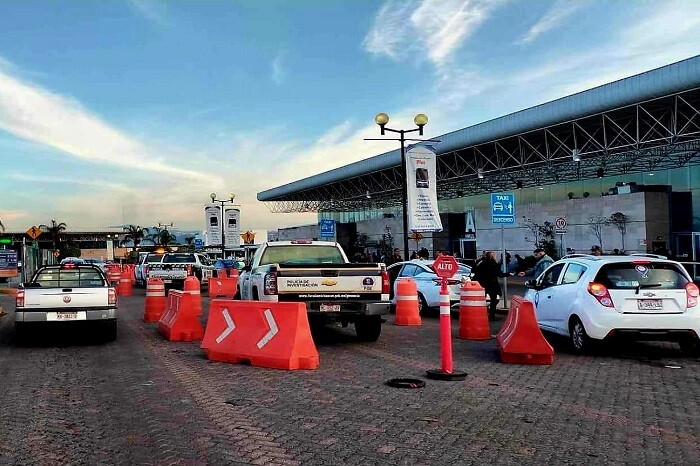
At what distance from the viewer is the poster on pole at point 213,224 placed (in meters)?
40.3

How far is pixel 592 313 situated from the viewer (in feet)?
35.0

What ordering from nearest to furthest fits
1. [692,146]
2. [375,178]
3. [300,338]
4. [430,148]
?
[300,338] < [430,148] < [692,146] < [375,178]

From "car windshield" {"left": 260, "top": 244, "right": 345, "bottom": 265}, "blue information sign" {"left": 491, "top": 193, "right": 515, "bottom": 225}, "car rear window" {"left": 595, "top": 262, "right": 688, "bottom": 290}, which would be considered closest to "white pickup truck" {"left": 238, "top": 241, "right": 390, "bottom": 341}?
"car windshield" {"left": 260, "top": 244, "right": 345, "bottom": 265}

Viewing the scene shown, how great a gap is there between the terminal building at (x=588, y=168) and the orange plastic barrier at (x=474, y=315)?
15.6 meters

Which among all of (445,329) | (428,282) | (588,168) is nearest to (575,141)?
(588,168)

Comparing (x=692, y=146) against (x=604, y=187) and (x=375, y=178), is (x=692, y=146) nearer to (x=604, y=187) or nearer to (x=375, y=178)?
(x=604, y=187)

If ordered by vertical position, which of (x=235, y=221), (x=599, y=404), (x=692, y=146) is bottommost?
(x=599, y=404)

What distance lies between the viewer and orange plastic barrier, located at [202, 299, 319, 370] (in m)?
9.61

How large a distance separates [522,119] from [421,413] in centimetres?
2991

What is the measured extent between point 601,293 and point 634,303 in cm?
49

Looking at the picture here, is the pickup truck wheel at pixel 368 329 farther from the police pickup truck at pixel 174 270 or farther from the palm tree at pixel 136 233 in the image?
the palm tree at pixel 136 233

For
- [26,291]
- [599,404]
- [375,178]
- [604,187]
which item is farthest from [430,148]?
[375,178]

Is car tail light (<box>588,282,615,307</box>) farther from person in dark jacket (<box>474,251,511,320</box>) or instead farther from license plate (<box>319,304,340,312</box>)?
person in dark jacket (<box>474,251,511,320</box>)

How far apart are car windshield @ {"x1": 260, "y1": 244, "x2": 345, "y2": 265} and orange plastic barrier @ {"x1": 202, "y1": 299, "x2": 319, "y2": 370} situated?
3.92m
